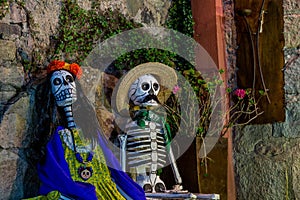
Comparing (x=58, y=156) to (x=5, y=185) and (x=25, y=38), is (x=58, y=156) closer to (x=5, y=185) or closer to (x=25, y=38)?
(x=5, y=185)

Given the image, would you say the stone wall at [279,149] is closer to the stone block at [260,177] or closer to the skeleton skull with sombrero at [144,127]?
the stone block at [260,177]

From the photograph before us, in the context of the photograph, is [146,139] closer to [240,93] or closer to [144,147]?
[144,147]

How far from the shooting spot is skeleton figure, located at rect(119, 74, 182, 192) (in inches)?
183

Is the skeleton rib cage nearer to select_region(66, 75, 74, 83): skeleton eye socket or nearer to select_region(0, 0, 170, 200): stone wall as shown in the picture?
select_region(0, 0, 170, 200): stone wall

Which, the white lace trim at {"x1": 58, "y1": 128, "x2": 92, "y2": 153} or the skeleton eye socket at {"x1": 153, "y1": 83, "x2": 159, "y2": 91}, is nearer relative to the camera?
the white lace trim at {"x1": 58, "y1": 128, "x2": 92, "y2": 153}

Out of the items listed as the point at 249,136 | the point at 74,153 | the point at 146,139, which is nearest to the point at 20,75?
the point at 74,153

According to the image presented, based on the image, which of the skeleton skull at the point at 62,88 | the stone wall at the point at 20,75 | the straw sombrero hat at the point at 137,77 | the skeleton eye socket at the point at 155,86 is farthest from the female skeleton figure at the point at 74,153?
the skeleton eye socket at the point at 155,86

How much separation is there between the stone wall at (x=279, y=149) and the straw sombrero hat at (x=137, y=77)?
0.89 m

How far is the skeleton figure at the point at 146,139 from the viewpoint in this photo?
4.66m

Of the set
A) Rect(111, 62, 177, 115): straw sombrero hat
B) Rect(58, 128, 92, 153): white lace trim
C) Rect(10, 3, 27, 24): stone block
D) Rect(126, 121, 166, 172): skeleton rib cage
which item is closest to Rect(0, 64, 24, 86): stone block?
Rect(10, 3, 27, 24): stone block

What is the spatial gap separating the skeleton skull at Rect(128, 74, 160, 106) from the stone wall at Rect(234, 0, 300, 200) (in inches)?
44.5

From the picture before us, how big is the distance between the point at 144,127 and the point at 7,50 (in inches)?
48.0

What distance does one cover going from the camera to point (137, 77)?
4906 mm

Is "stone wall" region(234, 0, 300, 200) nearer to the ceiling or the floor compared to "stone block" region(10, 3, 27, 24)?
nearer to the floor
